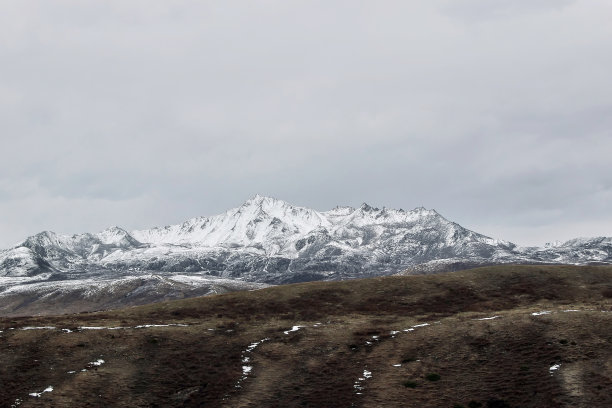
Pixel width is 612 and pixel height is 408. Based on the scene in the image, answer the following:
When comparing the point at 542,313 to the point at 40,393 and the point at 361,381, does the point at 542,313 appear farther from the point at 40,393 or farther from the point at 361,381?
the point at 40,393

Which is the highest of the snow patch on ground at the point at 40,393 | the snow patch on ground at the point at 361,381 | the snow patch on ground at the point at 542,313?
the snow patch on ground at the point at 542,313

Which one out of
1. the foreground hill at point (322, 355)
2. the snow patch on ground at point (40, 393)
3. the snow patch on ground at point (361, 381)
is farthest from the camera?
the snow patch on ground at point (361, 381)

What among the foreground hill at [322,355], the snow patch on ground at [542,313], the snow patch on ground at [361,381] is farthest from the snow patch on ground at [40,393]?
the snow patch on ground at [542,313]

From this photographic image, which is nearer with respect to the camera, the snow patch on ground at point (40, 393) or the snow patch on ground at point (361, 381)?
the snow patch on ground at point (40, 393)

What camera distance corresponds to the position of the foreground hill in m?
51.8

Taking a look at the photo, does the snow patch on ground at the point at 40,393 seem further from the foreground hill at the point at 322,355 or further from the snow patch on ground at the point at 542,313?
the snow patch on ground at the point at 542,313

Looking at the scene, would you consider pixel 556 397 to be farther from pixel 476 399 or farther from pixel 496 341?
pixel 496 341

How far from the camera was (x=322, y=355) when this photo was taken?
64.0m

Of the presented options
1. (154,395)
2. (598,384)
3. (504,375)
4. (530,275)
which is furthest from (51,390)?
(530,275)

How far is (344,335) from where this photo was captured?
71.1 metres

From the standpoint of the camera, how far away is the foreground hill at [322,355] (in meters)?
51.8

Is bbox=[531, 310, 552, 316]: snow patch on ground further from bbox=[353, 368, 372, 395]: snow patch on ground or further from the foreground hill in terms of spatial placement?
bbox=[353, 368, 372, 395]: snow patch on ground

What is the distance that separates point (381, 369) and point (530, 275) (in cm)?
5800

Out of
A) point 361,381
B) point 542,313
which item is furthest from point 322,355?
point 542,313
